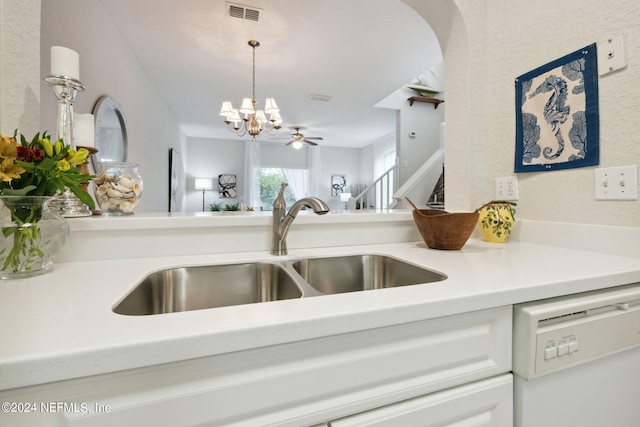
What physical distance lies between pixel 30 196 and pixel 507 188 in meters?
1.73

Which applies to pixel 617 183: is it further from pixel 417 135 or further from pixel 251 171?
pixel 251 171

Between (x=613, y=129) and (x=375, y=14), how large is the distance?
2.24m

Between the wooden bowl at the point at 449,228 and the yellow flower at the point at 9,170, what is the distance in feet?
3.89

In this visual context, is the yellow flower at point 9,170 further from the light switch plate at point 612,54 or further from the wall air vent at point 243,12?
the wall air vent at point 243,12

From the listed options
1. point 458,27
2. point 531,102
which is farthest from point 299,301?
point 458,27

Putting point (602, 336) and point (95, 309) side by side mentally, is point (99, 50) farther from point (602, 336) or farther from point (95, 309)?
point (602, 336)

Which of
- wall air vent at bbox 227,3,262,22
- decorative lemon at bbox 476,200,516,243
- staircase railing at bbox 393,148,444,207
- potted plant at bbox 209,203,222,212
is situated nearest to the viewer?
decorative lemon at bbox 476,200,516,243

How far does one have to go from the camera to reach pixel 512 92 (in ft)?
4.66

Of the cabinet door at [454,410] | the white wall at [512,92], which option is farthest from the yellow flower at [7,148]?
the white wall at [512,92]

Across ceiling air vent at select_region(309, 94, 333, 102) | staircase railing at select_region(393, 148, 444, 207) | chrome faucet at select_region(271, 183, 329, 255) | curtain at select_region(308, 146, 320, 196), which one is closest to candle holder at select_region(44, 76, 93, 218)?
chrome faucet at select_region(271, 183, 329, 255)

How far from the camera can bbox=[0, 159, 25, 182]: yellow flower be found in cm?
65

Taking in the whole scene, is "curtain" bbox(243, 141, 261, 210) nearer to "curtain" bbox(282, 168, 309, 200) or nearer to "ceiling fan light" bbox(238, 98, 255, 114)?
"curtain" bbox(282, 168, 309, 200)

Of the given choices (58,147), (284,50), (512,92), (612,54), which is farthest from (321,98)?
(58,147)

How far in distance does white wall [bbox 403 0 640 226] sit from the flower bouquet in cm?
154
